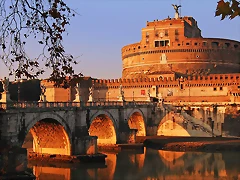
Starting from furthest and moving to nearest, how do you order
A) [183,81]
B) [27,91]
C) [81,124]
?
[27,91] < [183,81] < [81,124]

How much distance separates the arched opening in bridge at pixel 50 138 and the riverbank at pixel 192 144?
877 centimetres

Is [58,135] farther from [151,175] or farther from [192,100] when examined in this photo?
[192,100]

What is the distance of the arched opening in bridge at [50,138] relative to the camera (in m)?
21.3

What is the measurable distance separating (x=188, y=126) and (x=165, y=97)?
9403mm

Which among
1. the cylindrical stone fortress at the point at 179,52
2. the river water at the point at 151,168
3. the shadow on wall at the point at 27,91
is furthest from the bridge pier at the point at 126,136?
the shadow on wall at the point at 27,91

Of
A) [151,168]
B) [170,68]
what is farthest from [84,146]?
[170,68]

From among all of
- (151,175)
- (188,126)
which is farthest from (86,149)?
(188,126)

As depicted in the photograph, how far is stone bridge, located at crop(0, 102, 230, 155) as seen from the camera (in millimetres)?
17703

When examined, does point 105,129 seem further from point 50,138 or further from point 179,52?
point 179,52

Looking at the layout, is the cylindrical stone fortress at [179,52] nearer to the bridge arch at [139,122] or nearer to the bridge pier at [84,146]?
→ the bridge arch at [139,122]

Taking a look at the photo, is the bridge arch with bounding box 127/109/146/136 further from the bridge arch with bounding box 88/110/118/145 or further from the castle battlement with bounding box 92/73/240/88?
the castle battlement with bounding box 92/73/240/88

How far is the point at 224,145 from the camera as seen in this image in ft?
89.1

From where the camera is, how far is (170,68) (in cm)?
4734

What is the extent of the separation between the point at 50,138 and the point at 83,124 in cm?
209
